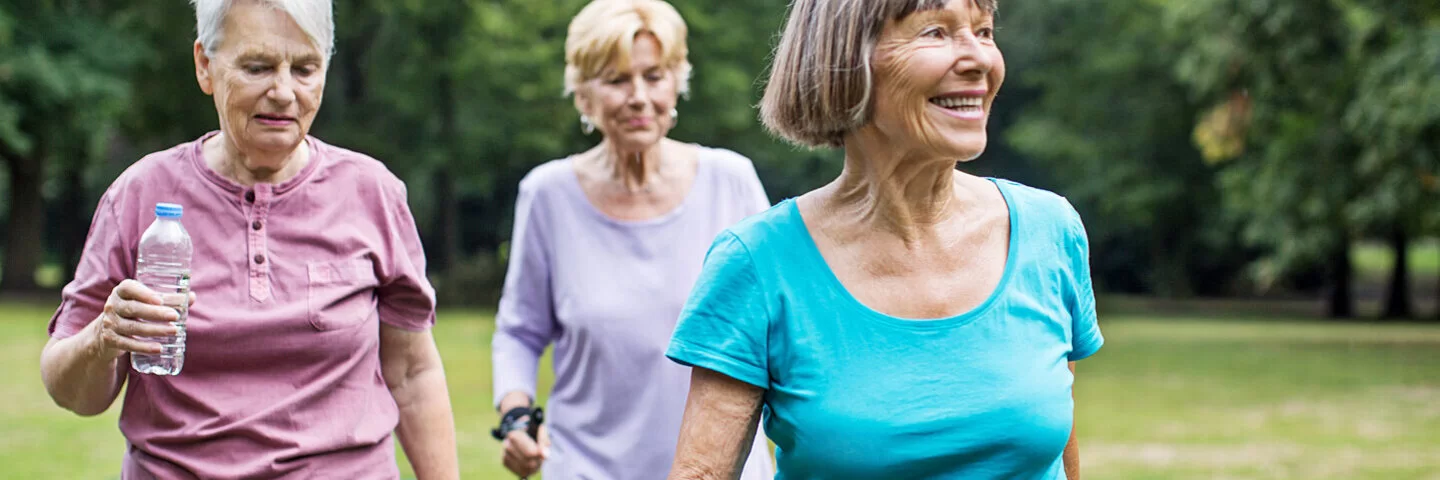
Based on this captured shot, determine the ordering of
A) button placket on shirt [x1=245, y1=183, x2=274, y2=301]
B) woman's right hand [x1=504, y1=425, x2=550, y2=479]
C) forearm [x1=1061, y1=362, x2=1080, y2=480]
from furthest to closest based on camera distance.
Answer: woman's right hand [x1=504, y1=425, x2=550, y2=479] < button placket on shirt [x1=245, y1=183, x2=274, y2=301] < forearm [x1=1061, y1=362, x2=1080, y2=480]

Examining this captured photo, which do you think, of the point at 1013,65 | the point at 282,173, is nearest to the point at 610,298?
the point at 282,173

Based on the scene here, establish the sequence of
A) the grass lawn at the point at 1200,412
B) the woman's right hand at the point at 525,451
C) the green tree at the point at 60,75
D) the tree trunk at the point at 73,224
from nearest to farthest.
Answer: the woman's right hand at the point at 525,451, the grass lawn at the point at 1200,412, the green tree at the point at 60,75, the tree trunk at the point at 73,224

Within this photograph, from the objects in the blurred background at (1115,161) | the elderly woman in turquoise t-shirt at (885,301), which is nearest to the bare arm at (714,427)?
the elderly woman in turquoise t-shirt at (885,301)

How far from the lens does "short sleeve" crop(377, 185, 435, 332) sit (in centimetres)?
346

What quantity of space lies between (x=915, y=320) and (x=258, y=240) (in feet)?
4.79

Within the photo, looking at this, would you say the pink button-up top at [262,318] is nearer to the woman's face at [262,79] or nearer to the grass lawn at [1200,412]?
the woman's face at [262,79]

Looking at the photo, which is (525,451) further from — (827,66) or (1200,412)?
(1200,412)

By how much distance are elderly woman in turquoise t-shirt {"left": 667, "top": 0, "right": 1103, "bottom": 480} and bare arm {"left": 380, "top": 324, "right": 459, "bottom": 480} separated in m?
Result: 1.15

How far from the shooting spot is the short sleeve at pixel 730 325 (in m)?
2.59

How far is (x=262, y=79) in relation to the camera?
3264 mm

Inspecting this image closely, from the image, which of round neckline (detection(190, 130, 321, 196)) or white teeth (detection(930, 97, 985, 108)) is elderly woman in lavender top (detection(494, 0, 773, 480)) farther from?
white teeth (detection(930, 97, 985, 108))

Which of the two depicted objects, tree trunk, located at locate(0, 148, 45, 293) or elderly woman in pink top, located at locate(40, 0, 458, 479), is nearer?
elderly woman in pink top, located at locate(40, 0, 458, 479)

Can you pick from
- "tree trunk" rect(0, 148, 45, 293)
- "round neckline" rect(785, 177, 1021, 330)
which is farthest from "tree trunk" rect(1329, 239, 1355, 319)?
"round neckline" rect(785, 177, 1021, 330)

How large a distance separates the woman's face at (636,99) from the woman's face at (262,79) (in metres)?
1.50
